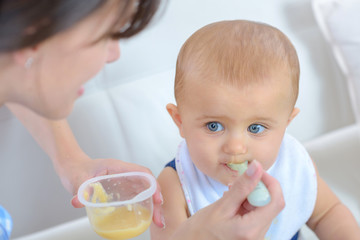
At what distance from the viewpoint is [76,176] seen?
3.72 feet

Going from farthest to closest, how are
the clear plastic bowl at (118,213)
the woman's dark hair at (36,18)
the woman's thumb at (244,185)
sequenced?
the clear plastic bowl at (118,213), the woman's thumb at (244,185), the woman's dark hair at (36,18)

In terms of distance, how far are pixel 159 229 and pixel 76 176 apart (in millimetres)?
228

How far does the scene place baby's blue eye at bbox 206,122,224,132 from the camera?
3.24ft

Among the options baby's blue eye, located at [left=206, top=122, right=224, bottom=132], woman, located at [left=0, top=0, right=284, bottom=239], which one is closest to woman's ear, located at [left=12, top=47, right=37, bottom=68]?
woman, located at [left=0, top=0, right=284, bottom=239]

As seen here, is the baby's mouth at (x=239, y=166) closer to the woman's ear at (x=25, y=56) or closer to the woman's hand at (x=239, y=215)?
the woman's hand at (x=239, y=215)

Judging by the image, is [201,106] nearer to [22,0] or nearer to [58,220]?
[22,0]

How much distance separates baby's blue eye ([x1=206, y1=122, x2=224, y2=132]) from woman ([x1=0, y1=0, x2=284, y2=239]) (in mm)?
193

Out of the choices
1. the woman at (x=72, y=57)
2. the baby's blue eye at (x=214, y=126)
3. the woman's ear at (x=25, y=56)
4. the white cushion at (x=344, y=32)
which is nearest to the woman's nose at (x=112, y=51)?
the woman at (x=72, y=57)

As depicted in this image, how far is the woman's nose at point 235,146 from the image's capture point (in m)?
0.95

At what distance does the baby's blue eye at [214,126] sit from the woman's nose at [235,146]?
0.03 metres

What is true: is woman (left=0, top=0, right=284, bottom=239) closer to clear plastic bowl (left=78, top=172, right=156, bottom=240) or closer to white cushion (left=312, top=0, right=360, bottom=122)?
clear plastic bowl (left=78, top=172, right=156, bottom=240)

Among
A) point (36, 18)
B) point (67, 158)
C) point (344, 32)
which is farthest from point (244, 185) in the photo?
point (344, 32)

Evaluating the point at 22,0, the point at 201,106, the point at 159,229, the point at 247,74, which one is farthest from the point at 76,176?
the point at 22,0

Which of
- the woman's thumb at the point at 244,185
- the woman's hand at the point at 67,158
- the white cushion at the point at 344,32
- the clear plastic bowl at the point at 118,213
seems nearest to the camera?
the woman's thumb at the point at 244,185
